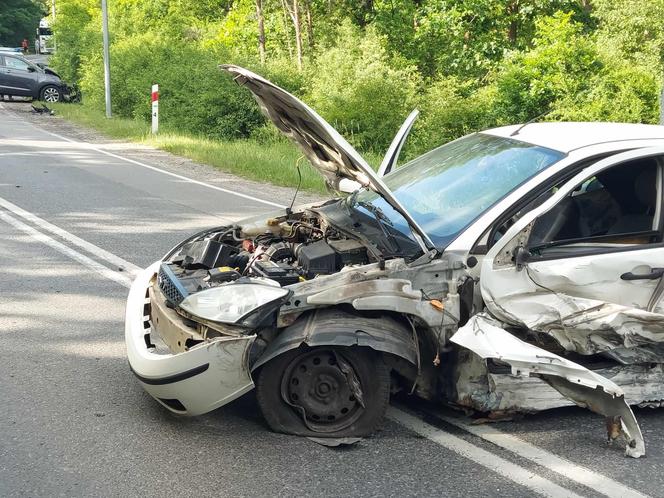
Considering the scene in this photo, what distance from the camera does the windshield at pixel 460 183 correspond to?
182 inches

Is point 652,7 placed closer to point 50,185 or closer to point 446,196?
point 50,185

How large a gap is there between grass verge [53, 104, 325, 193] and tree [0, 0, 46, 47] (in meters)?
56.8

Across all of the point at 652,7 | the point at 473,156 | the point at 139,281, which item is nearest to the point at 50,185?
the point at 139,281

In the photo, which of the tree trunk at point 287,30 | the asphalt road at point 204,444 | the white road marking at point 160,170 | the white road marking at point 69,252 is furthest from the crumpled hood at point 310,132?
the tree trunk at point 287,30

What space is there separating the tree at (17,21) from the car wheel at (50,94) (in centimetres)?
4810

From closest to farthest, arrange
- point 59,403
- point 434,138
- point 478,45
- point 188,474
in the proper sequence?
point 188,474 → point 59,403 → point 434,138 → point 478,45

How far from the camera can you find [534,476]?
12.7ft

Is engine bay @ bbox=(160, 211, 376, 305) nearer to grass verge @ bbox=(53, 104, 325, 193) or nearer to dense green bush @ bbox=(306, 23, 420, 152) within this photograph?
grass verge @ bbox=(53, 104, 325, 193)

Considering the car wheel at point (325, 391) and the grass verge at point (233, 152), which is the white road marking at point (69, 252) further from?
the grass verge at point (233, 152)

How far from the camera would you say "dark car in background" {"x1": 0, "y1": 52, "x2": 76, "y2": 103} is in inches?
1107

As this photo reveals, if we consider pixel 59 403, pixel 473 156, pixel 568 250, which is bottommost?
pixel 59 403

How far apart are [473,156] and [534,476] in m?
2.17

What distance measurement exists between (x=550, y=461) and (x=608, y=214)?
167 centimetres

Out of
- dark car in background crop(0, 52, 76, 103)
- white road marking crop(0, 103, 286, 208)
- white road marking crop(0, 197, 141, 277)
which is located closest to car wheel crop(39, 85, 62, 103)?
dark car in background crop(0, 52, 76, 103)
